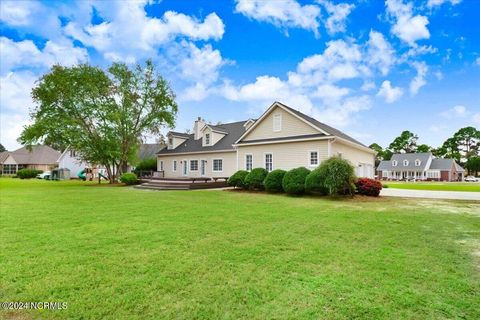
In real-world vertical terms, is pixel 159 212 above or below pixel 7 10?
below

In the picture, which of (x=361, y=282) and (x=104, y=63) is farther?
(x=104, y=63)

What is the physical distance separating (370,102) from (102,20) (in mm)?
21750

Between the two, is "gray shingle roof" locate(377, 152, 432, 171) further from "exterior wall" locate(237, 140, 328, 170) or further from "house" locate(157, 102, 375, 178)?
"exterior wall" locate(237, 140, 328, 170)

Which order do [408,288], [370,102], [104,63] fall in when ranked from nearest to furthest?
[408,288] → [370,102] → [104,63]

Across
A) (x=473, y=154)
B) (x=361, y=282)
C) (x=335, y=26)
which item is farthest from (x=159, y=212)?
(x=473, y=154)

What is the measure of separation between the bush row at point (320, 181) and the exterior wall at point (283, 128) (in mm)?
4177

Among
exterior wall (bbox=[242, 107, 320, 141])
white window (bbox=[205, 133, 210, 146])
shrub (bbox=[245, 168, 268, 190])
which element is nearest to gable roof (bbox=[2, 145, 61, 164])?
white window (bbox=[205, 133, 210, 146])

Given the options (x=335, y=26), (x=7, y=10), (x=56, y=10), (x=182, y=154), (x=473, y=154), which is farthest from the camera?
(x=473, y=154)

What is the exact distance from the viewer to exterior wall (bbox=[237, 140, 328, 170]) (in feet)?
59.3

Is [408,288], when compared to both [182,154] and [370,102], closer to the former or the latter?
[370,102]

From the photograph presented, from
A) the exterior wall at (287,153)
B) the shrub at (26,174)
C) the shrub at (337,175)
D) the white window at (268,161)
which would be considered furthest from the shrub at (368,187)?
the shrub at (26,174)

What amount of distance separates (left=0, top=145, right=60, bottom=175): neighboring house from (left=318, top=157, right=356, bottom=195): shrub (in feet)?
174

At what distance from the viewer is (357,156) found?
22938 mm

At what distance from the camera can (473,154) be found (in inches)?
2876
